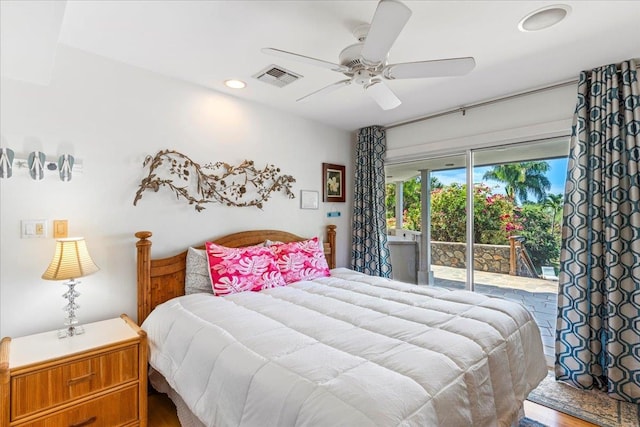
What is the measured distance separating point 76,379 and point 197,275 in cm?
98

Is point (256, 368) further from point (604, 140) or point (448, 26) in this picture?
point (604, 140)

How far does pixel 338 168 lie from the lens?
13.1 feet

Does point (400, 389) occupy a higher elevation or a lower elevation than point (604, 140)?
lower

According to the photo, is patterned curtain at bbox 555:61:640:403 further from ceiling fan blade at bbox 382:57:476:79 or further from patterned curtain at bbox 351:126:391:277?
patterned curtain at bbox 351:126:391:277

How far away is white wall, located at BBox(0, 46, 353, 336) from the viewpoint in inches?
75.7

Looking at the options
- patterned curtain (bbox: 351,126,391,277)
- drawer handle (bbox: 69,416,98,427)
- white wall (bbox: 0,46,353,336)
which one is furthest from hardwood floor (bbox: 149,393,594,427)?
patterned curtain (bbox: 351,126,391,277)

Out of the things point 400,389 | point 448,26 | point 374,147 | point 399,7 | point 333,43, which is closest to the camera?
point 400,389

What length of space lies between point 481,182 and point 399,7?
245 cm

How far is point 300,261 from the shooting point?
2.95 meters

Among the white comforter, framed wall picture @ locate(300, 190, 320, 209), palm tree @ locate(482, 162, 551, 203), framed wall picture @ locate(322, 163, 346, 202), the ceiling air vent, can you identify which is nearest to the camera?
the white comforter

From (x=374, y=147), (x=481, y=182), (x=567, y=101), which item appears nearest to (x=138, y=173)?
(x=374, y=147)

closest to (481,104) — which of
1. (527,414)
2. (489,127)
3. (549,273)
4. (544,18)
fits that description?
(489,127)

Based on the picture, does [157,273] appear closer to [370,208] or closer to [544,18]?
[370,208]

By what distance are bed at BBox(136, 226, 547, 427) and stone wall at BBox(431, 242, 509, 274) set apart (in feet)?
3.62
